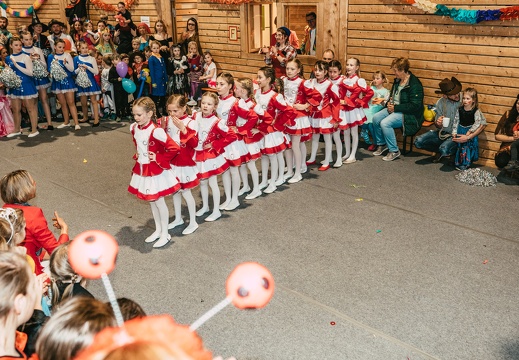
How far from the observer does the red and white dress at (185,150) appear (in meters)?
5.07

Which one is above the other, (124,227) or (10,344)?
(10,344)

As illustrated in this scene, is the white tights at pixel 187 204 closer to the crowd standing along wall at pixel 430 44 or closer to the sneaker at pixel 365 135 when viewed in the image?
the sneaker at pixel 365 135

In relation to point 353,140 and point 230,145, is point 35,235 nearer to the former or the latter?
point 230,145

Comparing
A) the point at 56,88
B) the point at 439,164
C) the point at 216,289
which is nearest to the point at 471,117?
the point at 439,164

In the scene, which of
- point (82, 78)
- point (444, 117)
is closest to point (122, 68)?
point (82, 78)

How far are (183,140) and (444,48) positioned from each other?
4.31 m

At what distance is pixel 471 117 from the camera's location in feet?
22.2

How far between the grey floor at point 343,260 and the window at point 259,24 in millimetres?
4035

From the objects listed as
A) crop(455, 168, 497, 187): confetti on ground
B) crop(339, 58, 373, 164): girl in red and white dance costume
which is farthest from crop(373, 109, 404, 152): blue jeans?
crop(455, 168, 497, 187): confetti on ground

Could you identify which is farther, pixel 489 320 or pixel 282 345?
pixel 489 320

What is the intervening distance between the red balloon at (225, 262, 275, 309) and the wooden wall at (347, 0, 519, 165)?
20.9 feet

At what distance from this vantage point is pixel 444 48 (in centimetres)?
723

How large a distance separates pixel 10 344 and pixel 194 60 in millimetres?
8669

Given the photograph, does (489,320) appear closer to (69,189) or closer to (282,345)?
(282,345)
